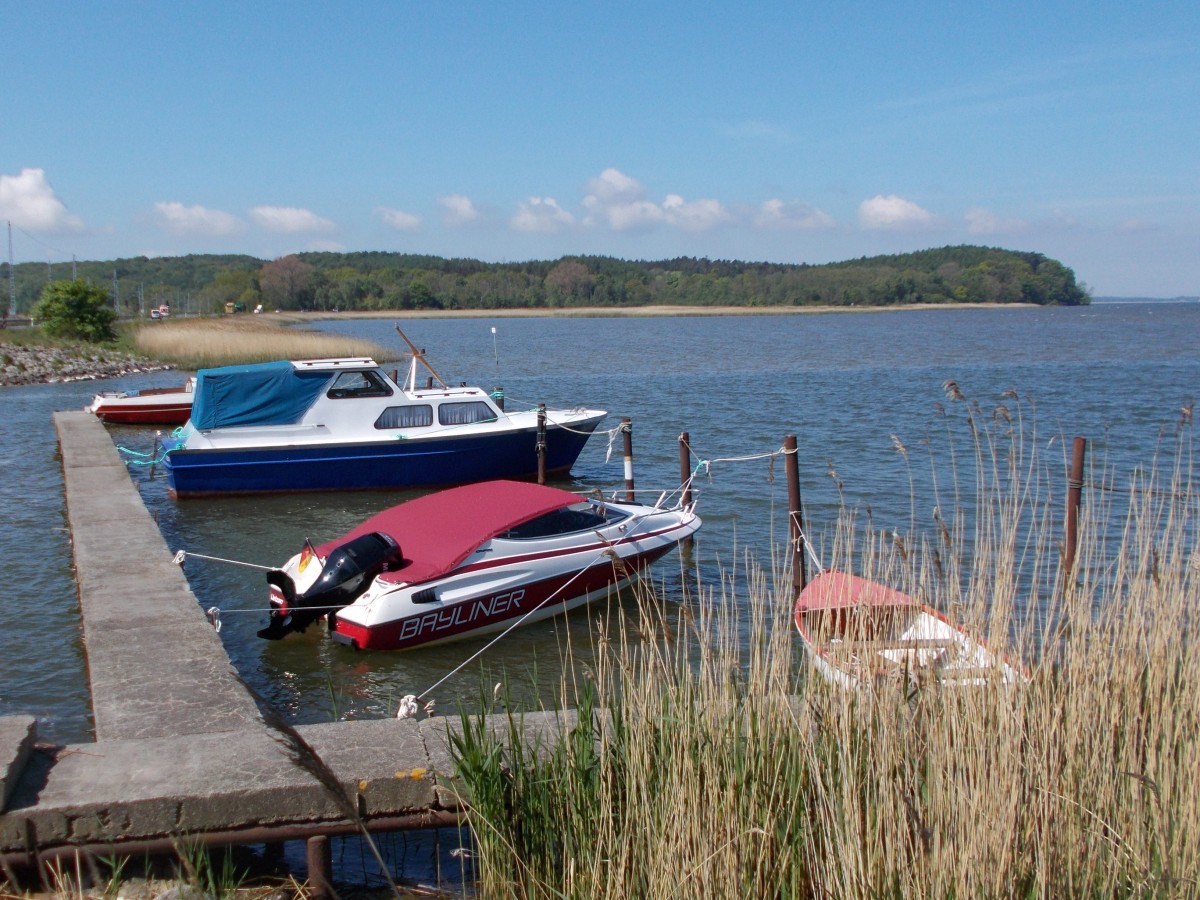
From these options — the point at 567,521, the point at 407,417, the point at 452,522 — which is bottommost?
the point at 567,521

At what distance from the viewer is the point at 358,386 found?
65.2ft

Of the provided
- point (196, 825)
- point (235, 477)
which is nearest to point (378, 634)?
point (196, 825)

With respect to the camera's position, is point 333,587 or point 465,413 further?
point 465,413

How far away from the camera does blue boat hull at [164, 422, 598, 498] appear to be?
62.4 feet

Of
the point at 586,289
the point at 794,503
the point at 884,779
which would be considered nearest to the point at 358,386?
the point at 794,503

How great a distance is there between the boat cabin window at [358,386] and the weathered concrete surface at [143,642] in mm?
6170

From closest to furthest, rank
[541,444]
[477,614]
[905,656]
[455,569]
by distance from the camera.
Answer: [905,656] < [455,569] < [477,614] < [541,444]

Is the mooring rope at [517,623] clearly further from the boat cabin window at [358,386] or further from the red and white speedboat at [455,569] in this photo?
the boat cabin window at [358,386]

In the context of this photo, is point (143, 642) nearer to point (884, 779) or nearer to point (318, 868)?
point (318, 868)

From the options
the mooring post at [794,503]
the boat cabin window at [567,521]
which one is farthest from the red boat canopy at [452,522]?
the mooring post at [794,503]

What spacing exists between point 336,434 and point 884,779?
55.8 ft

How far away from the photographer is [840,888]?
12.3ft

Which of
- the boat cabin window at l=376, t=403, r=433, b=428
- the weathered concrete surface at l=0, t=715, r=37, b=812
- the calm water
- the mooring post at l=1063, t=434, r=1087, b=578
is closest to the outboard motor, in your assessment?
the calm water

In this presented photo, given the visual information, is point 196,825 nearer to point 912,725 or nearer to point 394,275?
point 912,725
